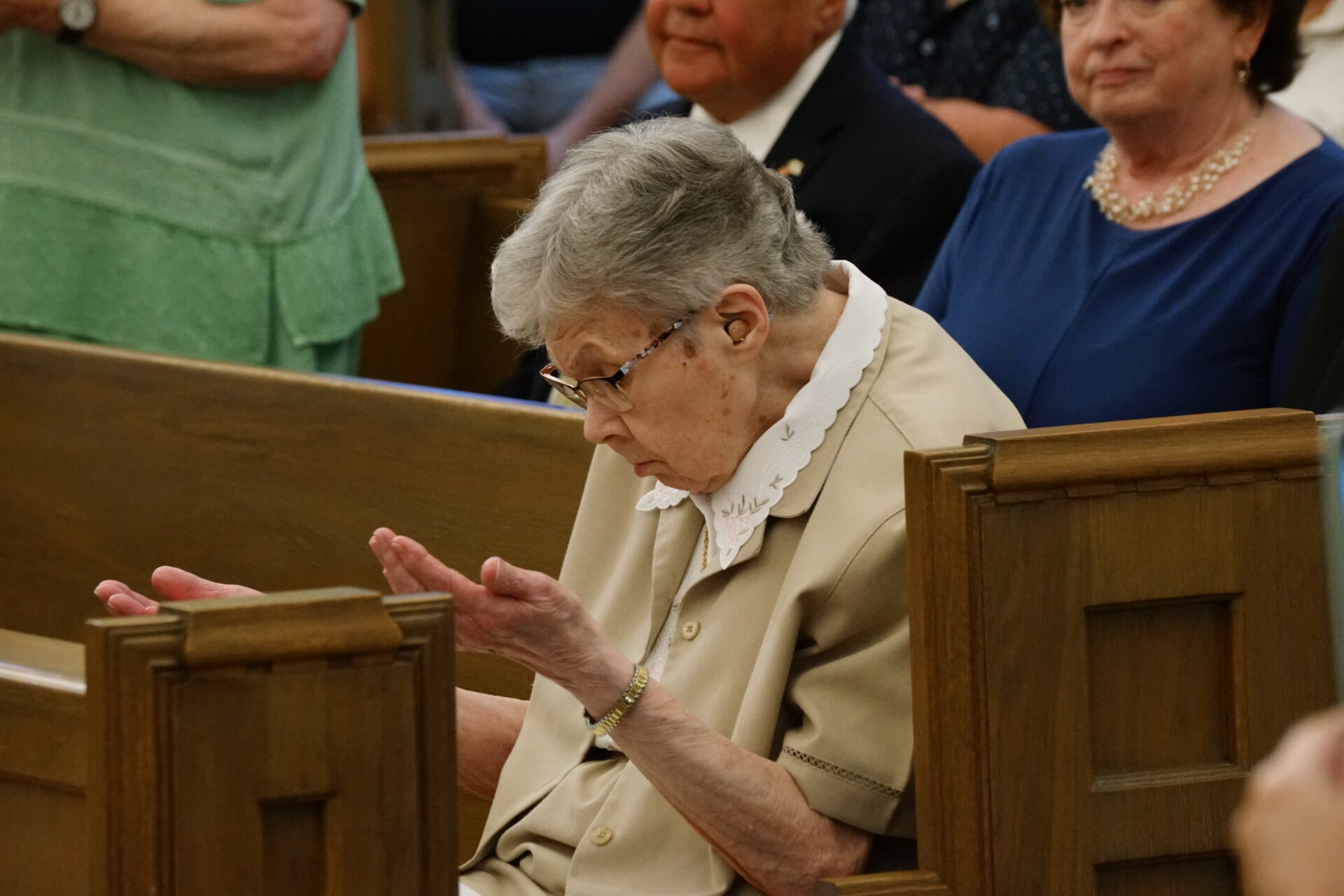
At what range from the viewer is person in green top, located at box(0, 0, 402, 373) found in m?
3.20

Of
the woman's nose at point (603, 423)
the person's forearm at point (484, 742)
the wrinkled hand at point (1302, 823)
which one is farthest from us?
the person's forearm at point (484, 742)

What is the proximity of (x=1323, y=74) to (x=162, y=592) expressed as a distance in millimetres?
2443

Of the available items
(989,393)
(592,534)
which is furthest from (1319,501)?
(592,534)

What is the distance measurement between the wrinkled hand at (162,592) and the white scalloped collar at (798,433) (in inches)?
20.2

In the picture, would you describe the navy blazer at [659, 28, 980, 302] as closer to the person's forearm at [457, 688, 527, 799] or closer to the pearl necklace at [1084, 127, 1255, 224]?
the pearl necklace at [1084, 127, 1255, 224]

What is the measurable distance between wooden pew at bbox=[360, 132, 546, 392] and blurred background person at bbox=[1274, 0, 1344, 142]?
2.05 meters

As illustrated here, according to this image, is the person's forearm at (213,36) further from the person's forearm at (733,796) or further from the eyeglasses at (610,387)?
the person's forearm at (733,796)

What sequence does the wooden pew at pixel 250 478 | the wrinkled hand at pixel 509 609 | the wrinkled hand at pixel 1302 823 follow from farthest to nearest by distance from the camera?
the wooden pew at pixel 250 478 → the wrinkled hand at pixel 509 609 → the wrinkled hand at pixel 1302 823

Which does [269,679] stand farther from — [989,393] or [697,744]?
[989,393]

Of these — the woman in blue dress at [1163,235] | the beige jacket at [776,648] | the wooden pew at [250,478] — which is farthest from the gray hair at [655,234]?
the woman in blue dress at [1163,235]

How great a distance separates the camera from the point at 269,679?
158cm

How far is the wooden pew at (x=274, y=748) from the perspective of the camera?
1548mm

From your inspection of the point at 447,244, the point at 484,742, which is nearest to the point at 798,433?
the point at 484,742

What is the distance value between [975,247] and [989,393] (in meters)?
0.95
